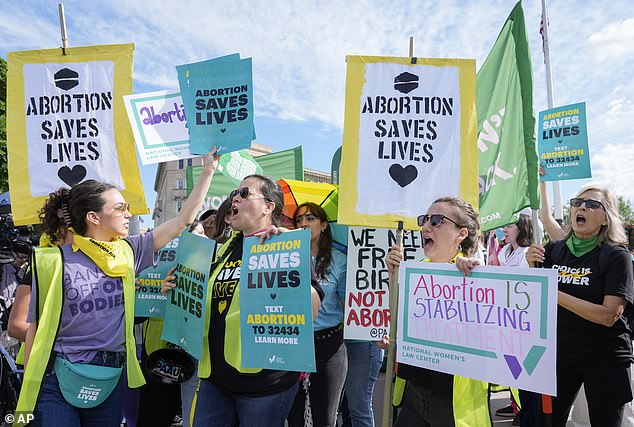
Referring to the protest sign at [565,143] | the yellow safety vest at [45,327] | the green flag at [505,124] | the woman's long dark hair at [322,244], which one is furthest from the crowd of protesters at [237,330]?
the protest sign at [565,143]

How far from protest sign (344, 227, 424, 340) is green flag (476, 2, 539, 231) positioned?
65 centimetres

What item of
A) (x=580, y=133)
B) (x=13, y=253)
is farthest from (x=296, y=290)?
(x=580, y=133)

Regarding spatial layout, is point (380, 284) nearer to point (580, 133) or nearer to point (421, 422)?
point (421, 422)

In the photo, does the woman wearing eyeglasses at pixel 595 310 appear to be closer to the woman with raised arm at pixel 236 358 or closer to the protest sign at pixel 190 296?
the woman with raised arm at pixel 236 358

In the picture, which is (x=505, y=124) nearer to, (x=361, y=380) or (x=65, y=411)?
(x=361, y=380)

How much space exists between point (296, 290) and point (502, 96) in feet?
7.61

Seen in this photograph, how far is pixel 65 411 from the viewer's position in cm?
233

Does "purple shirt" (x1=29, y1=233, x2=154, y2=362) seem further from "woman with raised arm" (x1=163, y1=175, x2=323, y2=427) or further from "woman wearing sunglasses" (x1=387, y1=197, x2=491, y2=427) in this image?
"woman wearing sunglasses" (x1=387, y1=197, x2=491, y2=427)

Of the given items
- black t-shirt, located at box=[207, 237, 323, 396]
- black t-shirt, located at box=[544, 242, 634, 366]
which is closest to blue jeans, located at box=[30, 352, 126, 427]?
black t-shirt, located at box=[207, 237, 323, 396]

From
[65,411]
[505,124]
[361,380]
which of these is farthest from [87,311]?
[505,124]

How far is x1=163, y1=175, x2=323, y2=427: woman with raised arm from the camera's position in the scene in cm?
237

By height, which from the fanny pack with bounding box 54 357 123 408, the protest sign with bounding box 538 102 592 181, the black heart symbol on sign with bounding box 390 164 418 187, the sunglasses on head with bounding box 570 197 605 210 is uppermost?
the protest sign with bounding box 538 102 592 181

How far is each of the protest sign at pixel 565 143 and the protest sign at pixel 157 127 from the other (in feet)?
16.0

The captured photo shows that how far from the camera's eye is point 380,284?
11.4 ft
